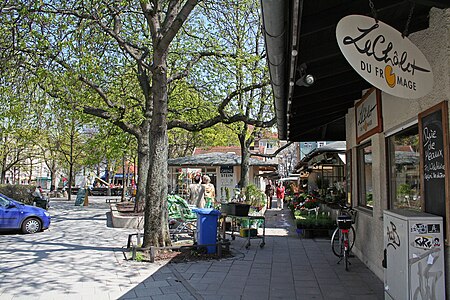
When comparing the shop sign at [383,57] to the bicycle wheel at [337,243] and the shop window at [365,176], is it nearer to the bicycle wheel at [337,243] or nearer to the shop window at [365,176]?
the shop window at [365,176]

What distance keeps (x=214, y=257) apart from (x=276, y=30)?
6288 mm

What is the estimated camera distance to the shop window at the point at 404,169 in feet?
17.1

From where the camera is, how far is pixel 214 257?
29.4ft

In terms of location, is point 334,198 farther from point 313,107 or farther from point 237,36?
point 237,36

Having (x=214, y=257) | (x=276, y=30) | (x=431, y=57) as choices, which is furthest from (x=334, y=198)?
(x=276, y=30)

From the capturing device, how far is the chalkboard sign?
405cm

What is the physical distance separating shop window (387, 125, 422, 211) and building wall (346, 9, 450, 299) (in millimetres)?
148

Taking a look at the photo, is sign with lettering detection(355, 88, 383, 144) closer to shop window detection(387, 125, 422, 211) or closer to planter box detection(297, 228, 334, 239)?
shop window detection(387, 125, 422, 211)

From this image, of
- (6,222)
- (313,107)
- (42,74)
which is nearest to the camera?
(313,107)

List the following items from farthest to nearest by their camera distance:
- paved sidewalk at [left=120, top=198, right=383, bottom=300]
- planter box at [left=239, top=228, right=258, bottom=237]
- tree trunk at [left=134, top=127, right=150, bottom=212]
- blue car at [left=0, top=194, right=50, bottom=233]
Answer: tree trunk at [left=134, top=127, right=150, bottom=212], blue car at [left=0, top=194, right=50, bottom=233], planter box at [left=239, top=228, right=258, bottom=237], paved sidewalk at [left=120, top=198, right=383, bottom=300]

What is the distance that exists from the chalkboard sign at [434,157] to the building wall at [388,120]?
0.14 metres

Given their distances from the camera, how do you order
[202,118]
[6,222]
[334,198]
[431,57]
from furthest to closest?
[202,118]
[334,198]
[6,222]
[431,57]

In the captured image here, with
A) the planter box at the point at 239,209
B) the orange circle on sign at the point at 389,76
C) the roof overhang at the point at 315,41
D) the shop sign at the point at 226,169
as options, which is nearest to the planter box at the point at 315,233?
the planter box at the point at 239,209

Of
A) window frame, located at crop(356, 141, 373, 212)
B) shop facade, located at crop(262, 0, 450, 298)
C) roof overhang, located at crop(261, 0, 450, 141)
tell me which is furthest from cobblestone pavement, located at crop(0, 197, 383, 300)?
roof overhang, located at crop(261, 0, 450, 141)
